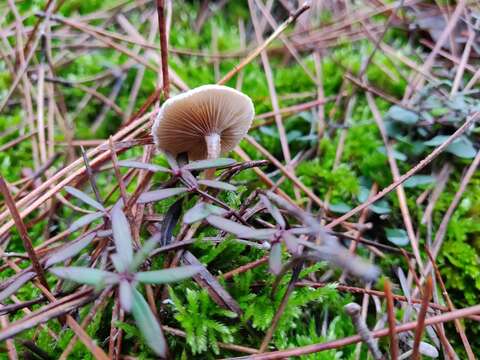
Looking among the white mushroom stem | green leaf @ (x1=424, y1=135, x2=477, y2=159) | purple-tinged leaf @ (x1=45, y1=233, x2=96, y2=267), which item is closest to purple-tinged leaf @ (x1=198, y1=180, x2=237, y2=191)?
the white mushroom stem

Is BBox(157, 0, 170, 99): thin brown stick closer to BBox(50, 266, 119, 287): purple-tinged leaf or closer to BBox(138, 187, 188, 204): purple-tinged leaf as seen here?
BBox(138, 187, 188, 204): purple-tinged leaf

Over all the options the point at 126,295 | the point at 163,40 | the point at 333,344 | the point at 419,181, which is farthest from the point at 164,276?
the point at 419,181

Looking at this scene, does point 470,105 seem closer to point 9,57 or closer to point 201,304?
point 201,304

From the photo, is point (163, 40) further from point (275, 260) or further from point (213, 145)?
point (275, 260)

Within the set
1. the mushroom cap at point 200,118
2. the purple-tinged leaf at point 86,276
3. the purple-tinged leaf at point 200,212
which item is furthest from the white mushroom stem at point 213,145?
the purple-tinged leaf at point 86,276

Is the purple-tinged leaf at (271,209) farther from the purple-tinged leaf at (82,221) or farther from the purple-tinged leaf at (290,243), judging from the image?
the purple-tinged leaf at (82,221)

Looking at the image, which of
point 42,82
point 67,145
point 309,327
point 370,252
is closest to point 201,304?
point 309,327

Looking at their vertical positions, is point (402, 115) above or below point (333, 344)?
above
